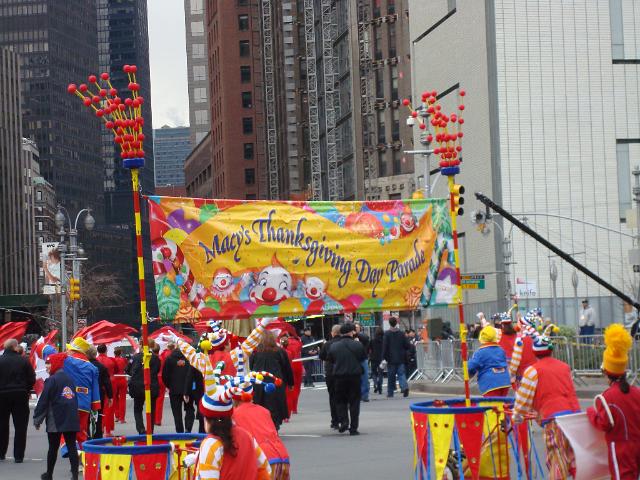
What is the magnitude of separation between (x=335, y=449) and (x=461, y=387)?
13057mm

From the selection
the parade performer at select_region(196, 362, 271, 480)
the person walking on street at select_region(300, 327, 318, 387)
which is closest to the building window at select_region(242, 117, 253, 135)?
the person walking on street at select_region(300, 327, 318, 387)

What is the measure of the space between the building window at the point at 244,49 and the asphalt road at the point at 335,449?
116419mm

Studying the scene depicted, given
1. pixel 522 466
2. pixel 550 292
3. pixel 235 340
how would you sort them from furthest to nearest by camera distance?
pixel 550 292 < pixel 235 340 < pixel 522 466

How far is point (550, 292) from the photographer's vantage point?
56375 mm

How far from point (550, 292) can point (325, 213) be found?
4128 centimetres

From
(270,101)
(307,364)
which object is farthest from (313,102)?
(307,364)

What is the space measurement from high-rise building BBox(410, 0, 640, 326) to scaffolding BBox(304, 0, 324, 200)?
156 ft

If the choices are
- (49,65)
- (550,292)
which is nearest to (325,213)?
(550,292)

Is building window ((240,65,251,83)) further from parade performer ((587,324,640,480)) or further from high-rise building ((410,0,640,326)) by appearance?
parade performer ((587,324,640,480))

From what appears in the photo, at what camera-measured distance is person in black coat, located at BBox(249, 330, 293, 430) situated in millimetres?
19781

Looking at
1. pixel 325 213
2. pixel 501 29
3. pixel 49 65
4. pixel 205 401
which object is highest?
pixel 49 65

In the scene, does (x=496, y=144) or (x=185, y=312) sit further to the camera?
(x=496, y=144)

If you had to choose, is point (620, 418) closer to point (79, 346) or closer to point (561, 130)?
point (79, 346)

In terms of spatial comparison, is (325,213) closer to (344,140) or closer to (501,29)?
(501,29)
